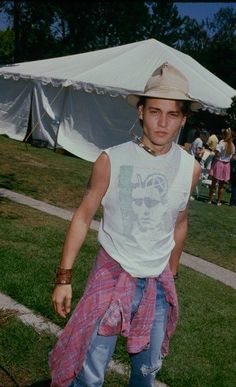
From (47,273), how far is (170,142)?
3151 millimetres

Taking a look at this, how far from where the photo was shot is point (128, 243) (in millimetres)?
2260

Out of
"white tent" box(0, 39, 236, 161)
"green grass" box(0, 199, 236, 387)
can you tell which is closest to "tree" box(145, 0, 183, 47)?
"white tent" box(0, 39, 236, 161)

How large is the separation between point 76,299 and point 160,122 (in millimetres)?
2774

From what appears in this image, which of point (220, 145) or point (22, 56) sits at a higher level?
point (22, 56)

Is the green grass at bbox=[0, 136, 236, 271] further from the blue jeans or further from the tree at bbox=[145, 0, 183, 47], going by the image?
the tree at bbox=[145, 0, 183, 47]

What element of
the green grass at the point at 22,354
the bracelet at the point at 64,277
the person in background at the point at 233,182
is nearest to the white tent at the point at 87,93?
the person in background at the point at 233,182

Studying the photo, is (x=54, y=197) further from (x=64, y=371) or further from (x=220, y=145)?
(x=64, y=371)

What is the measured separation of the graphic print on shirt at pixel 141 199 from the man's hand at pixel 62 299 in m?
0.40

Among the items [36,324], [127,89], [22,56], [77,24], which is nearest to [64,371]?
[36,324]

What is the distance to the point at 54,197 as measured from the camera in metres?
9.59

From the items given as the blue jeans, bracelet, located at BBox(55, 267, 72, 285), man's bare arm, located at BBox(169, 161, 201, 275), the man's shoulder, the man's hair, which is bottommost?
the blue jeans

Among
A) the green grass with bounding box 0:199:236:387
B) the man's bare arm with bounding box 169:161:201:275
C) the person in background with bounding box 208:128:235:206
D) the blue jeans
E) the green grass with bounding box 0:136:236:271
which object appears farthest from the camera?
the person in background with bounding box 208:128:235:206

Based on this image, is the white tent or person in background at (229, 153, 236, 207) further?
the white tent

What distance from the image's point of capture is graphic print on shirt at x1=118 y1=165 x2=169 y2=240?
2252mm
